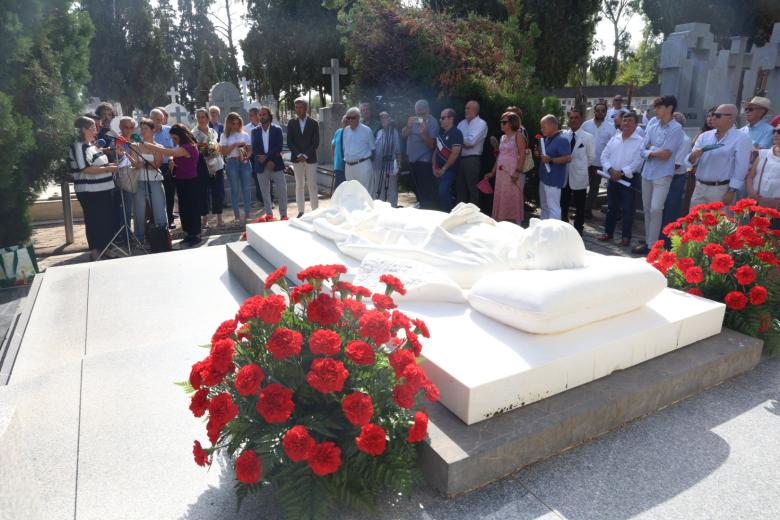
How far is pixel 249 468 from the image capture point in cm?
161

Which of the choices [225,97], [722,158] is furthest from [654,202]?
[225,97]

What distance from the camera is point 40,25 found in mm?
5848

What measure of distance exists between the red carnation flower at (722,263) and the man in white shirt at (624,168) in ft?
10.7

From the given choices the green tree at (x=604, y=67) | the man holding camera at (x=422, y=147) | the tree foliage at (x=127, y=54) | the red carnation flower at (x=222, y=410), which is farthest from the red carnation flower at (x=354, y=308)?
the green tree at (x=604, y=67)

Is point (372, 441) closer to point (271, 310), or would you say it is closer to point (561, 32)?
point (271, 310)

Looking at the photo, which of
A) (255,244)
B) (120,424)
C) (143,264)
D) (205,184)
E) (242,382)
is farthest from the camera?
(205,184)

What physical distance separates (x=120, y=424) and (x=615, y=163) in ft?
18.1

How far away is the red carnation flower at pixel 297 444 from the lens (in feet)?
5.14

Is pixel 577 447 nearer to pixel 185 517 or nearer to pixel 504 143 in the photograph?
pixel 185 517

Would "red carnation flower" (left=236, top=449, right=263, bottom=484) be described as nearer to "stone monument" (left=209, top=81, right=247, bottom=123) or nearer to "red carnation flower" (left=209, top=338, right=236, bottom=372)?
"red carnation flower" (left=209, top=338, right=236, bottom=372)

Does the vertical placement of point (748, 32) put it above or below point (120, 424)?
above

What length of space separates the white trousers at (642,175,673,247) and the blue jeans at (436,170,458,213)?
2.19 metres

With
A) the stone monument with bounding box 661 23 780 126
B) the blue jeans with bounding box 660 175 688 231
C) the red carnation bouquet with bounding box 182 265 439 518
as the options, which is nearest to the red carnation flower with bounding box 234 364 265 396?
the red carnation bouquet with bounding box 182 265 439 518

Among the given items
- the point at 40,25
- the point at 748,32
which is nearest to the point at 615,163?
the point at 40,25
